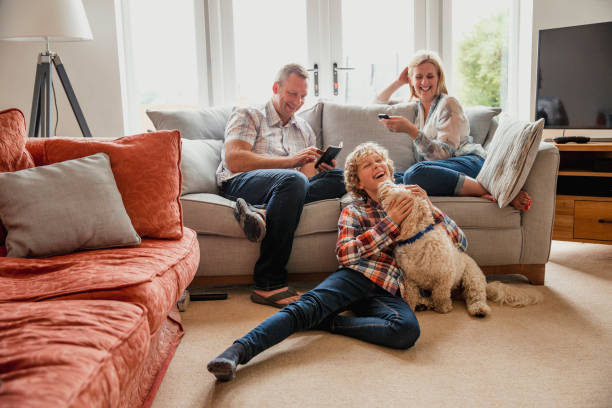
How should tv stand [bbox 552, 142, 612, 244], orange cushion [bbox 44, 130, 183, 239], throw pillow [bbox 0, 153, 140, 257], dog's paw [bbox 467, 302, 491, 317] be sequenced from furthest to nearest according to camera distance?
tv stand [bbox 552, 142, 612, 244]
dog's paw [bbox 467, 302, 491, 317]
orange cushion [bbox 44, 130, 183, 239]
throw pillow [bbox 0, 153, 140, 257]

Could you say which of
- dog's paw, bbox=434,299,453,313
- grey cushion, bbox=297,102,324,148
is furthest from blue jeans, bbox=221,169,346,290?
grey cushion, bbox=297,102,324,148

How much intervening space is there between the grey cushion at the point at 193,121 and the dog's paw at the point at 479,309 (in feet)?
5.55

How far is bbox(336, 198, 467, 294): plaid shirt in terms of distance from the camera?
1.86 m

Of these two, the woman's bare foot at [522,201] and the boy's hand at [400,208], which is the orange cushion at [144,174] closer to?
the boy's hand at [400,208]

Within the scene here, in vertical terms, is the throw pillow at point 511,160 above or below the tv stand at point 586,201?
above

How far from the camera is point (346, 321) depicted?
5.86 ft

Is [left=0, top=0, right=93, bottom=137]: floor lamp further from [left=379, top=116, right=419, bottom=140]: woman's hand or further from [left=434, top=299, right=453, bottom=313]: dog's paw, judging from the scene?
[left=434, top=299, right=453, bottom=313]: dog's paw

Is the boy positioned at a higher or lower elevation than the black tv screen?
lower

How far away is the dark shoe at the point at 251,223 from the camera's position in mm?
2135

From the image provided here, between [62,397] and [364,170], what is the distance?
4.74 feet

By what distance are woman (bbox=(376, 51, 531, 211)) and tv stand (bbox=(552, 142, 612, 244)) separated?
1.86 feet

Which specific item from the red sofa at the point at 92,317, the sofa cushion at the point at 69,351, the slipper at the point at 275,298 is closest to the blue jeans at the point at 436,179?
the slipper at the point at 275,298

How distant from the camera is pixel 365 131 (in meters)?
2.94

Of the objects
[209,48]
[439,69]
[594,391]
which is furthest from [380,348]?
[209,48]
